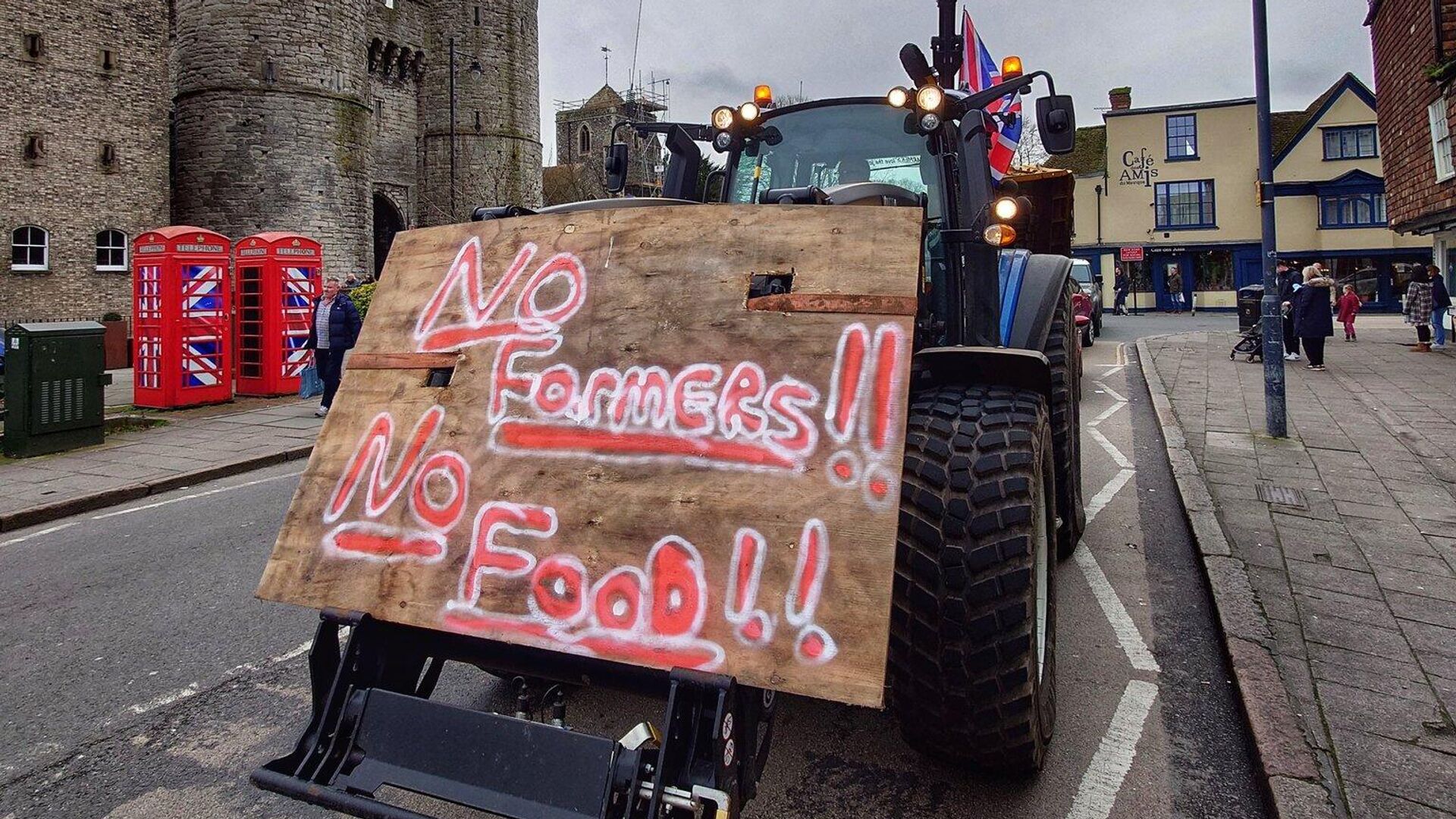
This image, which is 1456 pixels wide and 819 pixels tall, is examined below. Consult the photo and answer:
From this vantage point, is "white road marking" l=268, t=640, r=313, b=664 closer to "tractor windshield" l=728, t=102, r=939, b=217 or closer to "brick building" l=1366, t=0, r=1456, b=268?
"tractor windshield" l=728, t=102, r=939, b=217

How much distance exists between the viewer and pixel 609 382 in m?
2.58

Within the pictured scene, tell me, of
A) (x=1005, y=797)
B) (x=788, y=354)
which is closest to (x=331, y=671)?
(x=788, y=354)

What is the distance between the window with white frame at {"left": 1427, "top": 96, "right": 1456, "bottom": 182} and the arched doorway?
3758 cm

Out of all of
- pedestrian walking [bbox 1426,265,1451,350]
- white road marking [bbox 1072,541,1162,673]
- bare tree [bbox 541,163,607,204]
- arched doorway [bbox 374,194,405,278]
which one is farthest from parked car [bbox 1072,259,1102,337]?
bare tree [bbox 541,163,607,204]

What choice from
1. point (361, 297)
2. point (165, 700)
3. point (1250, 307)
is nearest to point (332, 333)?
point (361, 297)

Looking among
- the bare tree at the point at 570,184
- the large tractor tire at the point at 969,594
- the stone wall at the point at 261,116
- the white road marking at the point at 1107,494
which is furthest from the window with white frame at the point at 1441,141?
the bare tree at the point at 570,184

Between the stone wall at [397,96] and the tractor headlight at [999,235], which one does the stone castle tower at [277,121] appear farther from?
the tractor headlight at [999,235]

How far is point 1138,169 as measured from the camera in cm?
4000

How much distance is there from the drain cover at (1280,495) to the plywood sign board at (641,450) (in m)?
5.10

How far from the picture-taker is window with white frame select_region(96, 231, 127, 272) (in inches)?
1060

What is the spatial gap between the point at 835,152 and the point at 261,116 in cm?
3129

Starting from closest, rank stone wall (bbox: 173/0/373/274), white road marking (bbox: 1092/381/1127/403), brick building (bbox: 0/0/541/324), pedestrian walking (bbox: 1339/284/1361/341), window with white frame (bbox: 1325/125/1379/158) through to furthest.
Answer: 1. white road marking (bbox: 1092/381/1127/403)
2. pedestrian walking (bbox: 1339/284/1361/341)
3. brick building (bbox: 0/0/541/324)
4. stone wall (bbox: 173/0/373/274)
5. window with white frame (bbox: 1325/125/1379/158)

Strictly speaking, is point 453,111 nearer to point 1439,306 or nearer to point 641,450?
point 1439,306

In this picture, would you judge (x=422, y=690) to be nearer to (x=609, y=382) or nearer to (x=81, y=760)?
(x=609, y=382)
